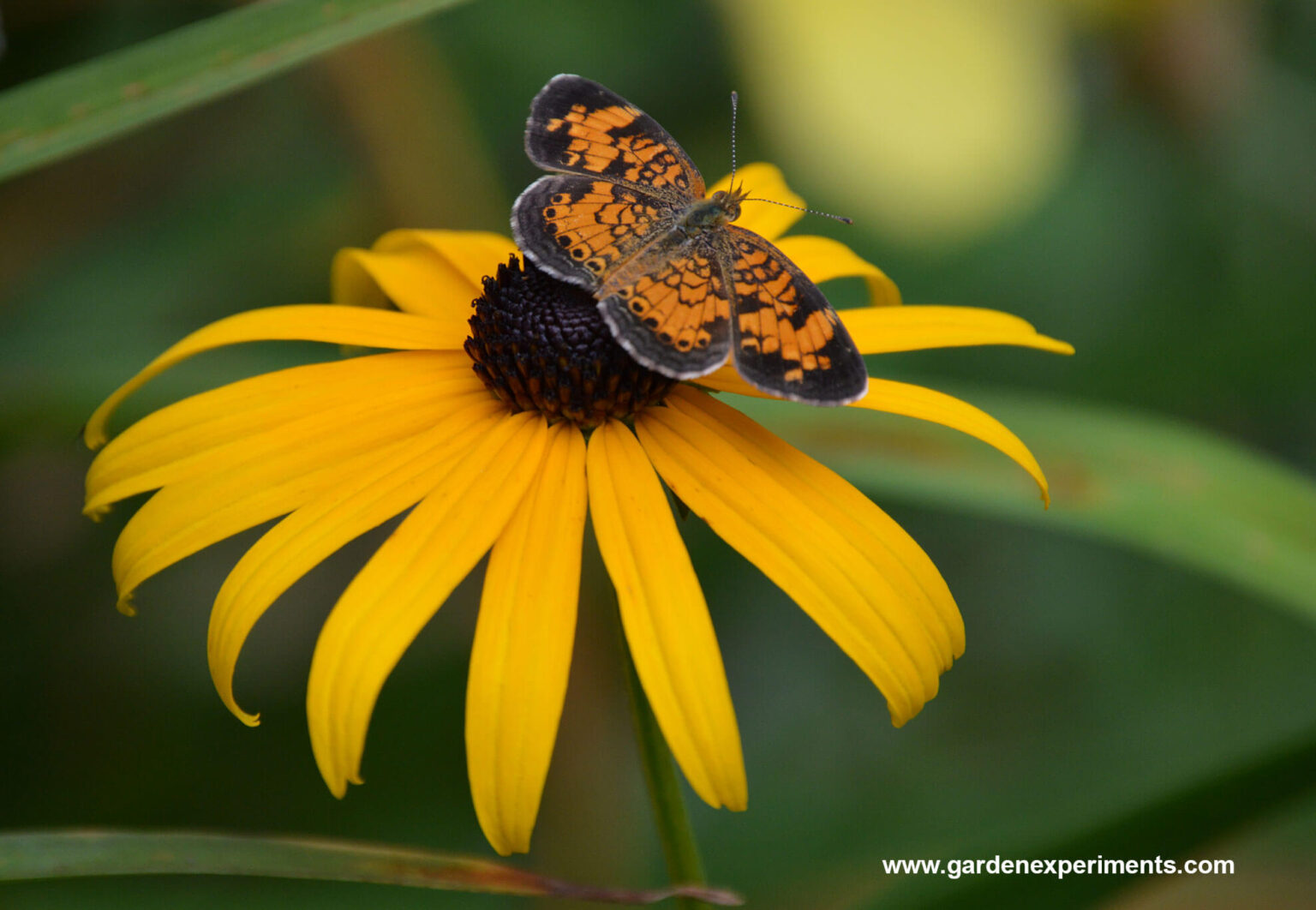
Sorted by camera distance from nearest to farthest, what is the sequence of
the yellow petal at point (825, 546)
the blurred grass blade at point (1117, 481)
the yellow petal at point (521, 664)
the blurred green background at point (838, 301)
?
the yellow petal at point (521, 664), the yellow petal at point (825, 546), the blurred grass blade at point (1117, 481), the blurred green background at point (838, 301)

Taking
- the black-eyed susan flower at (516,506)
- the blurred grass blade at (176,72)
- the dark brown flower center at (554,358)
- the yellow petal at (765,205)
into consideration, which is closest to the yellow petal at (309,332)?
the black-eyed susan flower at (516,506)

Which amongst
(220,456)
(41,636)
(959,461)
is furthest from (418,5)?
(41,636)

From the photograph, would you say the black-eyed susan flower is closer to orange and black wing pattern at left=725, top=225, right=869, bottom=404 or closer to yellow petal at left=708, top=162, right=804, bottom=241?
orange and black wing pattern at left=725, top=225, right=869, bottom=404

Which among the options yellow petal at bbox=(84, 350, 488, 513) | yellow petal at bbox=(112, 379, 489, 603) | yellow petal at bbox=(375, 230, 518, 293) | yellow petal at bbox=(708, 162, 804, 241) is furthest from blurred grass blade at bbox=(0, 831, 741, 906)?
yellow petal at bbox=(708, 162, 804, 241)

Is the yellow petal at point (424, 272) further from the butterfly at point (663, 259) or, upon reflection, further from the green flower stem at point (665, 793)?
the green flower stem at point (665, 793)

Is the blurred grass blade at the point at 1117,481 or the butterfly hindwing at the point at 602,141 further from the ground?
the butterfly hindwing at the point at 602,141

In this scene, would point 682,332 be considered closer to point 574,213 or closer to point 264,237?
point 574,213
